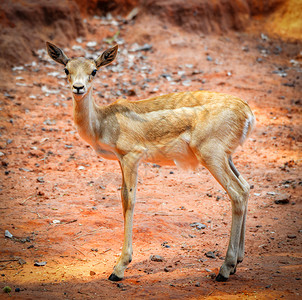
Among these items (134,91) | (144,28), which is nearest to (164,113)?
(134,91)

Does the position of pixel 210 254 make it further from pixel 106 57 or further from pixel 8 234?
pixel 106 57

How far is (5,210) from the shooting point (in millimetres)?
6457

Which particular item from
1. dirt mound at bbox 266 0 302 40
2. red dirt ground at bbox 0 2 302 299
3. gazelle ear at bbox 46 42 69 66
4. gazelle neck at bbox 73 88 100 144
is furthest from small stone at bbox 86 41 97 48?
gazelle neck at bbox 73 88 100 144

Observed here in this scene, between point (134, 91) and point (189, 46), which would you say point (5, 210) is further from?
point (189, 46)

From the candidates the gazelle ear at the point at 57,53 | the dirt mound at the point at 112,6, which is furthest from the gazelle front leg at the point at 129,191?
the dirt mound at the point at 112,6

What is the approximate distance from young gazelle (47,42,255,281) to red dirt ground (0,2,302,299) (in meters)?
0.48

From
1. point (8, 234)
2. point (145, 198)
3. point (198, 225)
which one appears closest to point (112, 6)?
point (145, 198)

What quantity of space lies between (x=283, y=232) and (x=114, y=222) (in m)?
2.64

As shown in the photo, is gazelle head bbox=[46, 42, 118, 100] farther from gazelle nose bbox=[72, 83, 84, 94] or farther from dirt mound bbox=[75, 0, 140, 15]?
dirt mound bbox=[75, 0, 140, 15]

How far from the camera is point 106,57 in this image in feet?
18.6

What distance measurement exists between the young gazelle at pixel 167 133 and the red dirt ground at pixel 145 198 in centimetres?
48

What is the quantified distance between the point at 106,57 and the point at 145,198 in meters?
2.79

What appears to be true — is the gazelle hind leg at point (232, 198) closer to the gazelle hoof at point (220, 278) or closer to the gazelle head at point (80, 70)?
the gazelle hoof at point (220, 278)

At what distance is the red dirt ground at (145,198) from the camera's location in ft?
16.0
